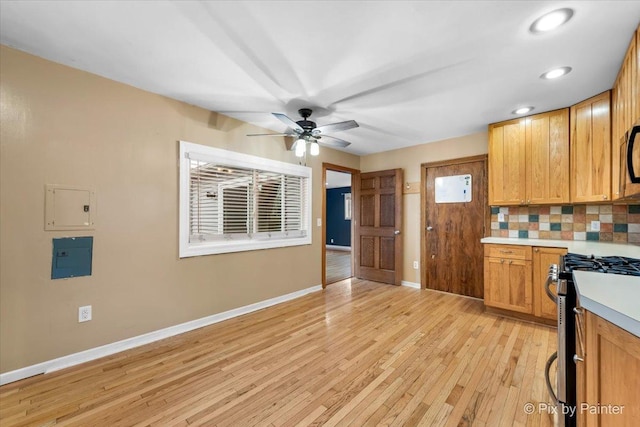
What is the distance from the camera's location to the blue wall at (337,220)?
31.0 ft

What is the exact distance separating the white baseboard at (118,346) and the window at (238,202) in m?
0.75

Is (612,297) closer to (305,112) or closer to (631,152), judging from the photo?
(631,152)

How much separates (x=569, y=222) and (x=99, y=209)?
498cm

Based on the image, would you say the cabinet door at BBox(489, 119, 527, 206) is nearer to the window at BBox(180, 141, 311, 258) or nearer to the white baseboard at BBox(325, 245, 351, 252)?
the window at BBox(180, 141, 311, 258)

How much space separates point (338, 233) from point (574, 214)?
6.94 m

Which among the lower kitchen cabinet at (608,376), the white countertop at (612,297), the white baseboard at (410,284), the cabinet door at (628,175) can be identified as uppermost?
the cabinet door at (628,175)

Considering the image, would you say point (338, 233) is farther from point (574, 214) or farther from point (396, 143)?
point (574, 214)

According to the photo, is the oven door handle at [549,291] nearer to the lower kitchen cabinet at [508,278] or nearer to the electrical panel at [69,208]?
the lower kitchen cabinet at [508,278]

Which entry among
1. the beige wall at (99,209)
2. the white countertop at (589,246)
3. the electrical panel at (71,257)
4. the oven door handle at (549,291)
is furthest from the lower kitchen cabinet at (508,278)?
the electrical panel at (71,257)

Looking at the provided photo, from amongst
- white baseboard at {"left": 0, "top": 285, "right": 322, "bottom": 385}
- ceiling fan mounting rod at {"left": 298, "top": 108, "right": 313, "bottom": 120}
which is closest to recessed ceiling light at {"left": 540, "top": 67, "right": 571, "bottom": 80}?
ceiling fan mounting rod at {"left": 298, "top": 108, "right": 313, "bottom": 120}

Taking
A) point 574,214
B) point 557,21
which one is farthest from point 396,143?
point 557,21

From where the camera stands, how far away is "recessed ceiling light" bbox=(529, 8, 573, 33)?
158 cm

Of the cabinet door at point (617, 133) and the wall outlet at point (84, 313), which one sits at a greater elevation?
the cabinet door at point (617, 133)

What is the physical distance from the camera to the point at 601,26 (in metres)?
1.69
